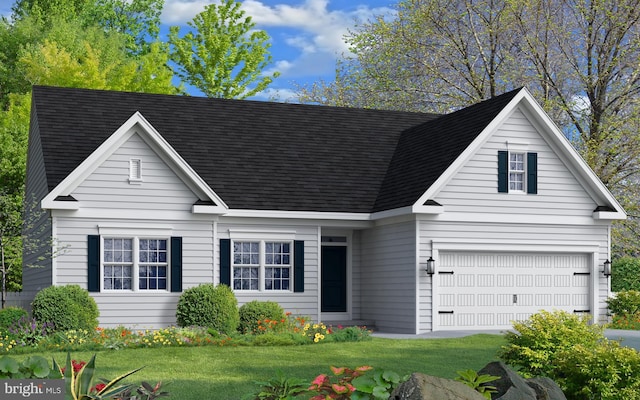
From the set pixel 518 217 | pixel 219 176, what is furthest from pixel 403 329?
pixel 219 176

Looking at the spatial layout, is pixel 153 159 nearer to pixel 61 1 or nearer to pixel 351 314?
pixel 351 314

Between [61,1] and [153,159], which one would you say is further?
[61,1]

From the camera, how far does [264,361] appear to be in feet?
53.9

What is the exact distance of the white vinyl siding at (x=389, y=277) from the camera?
2383 cm

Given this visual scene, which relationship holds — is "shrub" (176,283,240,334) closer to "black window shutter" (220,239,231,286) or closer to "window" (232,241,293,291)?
"black window shutter" (220,239,231,286)

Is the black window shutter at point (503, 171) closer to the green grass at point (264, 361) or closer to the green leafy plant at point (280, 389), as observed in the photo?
the green grass at point (264, 361)

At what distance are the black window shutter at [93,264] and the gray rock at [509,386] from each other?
14124mm

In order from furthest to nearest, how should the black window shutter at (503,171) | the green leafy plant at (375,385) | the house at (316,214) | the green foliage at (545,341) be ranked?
the black window shutter at (503,171)
the house at (316,214)
the green foliage at (545,341)
the green leafy plant at (375,385)

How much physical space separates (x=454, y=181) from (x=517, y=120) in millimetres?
2521

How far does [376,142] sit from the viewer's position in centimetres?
2814

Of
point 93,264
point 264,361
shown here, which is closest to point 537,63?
point 93,264

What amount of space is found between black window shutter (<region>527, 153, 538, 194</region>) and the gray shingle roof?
169 cm

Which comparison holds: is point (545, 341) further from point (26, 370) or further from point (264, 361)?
point (26, 370)

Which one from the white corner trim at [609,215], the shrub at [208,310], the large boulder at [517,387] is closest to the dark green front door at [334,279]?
the shrub at [208,310]
